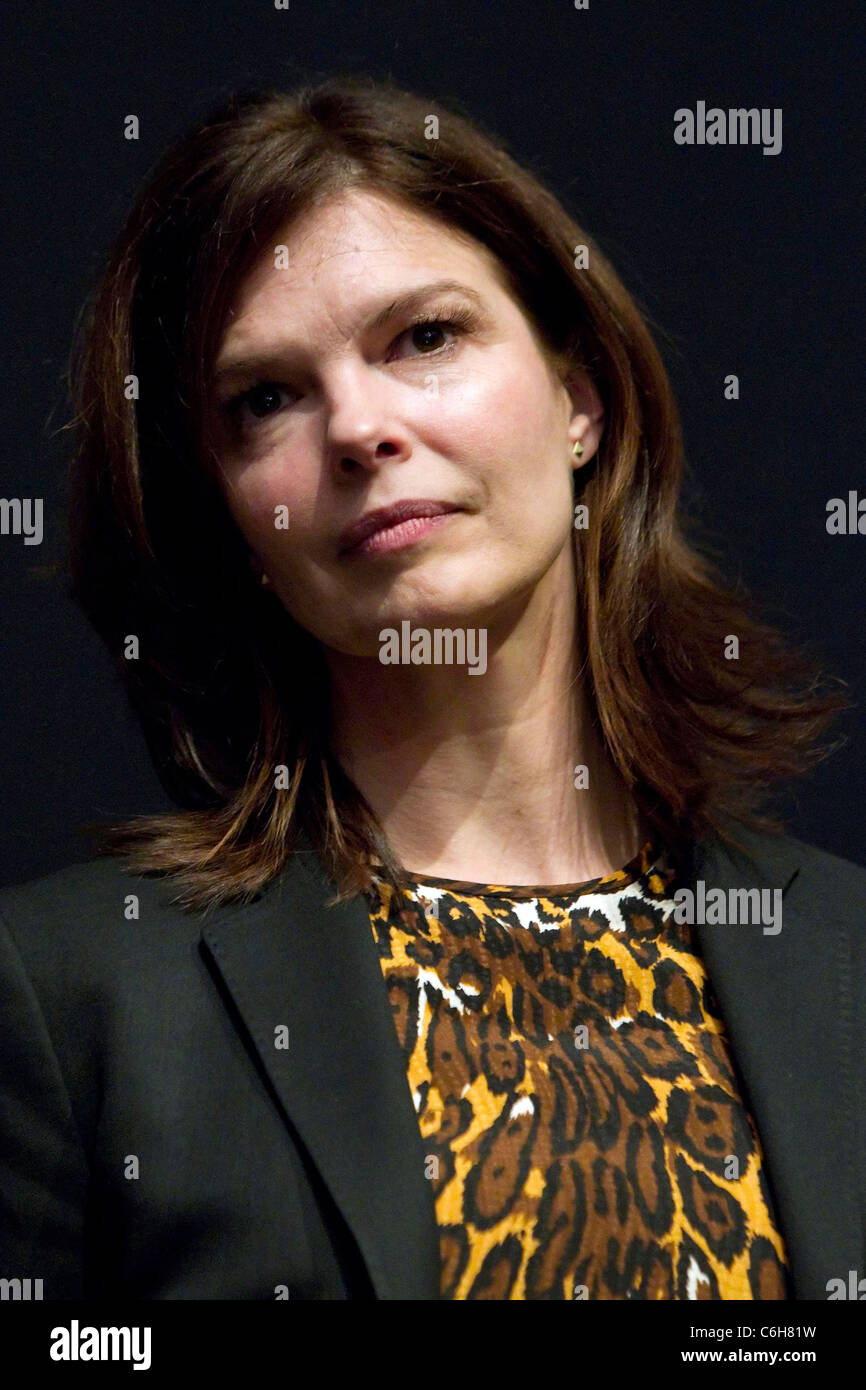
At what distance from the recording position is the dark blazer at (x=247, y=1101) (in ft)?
4.88

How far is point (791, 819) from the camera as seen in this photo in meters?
2.33

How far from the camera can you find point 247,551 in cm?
190

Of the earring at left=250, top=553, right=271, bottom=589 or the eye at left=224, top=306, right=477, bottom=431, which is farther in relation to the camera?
the earring at left=250, top=553, right=271, bottom=589

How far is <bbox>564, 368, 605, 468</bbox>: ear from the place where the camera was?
1.89 meters

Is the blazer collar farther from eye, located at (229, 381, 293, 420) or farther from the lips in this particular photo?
eye, located at (229, 381, 293, 420)

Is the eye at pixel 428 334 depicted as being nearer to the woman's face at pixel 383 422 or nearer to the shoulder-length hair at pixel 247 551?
the woman's face at pixel 383 422

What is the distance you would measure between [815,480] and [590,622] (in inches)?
23.7

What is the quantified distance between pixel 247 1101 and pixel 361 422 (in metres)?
0.66

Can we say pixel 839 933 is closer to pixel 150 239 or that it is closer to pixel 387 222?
pixel 387 222

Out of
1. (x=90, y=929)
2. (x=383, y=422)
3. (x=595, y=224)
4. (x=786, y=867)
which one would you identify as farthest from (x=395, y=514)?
(x=595, y=224)

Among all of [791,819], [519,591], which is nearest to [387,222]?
[519,591]

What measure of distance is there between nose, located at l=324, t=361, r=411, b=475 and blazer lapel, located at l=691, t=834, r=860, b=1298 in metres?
0.57

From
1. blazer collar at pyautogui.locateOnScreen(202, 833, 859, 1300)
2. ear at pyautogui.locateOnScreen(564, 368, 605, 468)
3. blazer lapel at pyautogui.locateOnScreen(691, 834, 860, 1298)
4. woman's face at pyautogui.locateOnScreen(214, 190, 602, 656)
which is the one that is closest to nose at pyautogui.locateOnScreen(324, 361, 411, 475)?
woman's face at pyautogui.locateOnScreen(214, 190, 602, 656)

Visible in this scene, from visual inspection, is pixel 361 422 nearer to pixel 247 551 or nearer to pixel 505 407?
pixel 505 407
